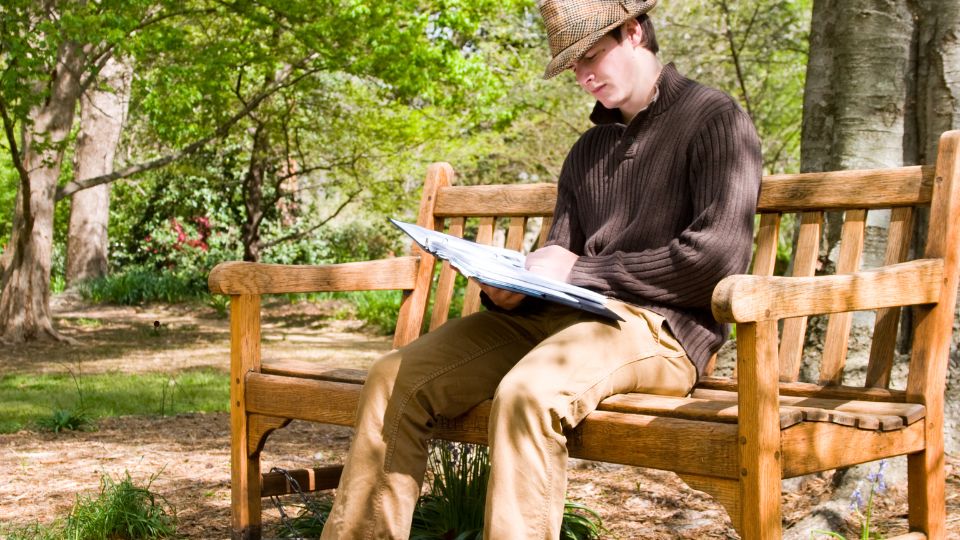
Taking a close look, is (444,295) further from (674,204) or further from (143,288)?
(143,288)

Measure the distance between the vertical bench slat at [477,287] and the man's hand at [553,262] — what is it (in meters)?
0.59

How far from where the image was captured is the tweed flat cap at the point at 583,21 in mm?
2742

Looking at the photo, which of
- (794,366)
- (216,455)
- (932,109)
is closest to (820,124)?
(932,109)

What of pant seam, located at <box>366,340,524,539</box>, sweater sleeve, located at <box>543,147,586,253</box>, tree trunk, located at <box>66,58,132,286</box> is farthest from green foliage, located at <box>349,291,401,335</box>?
pant seam, located at <box>366,340,524,539</box>

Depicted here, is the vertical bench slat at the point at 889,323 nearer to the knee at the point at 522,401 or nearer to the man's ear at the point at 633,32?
the man's ear at the point at 633,32

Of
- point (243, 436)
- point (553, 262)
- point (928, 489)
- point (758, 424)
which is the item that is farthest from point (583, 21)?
point (243, 436)

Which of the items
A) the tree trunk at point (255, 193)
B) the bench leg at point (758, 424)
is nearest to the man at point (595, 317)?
the bench leg at point (758, 424)

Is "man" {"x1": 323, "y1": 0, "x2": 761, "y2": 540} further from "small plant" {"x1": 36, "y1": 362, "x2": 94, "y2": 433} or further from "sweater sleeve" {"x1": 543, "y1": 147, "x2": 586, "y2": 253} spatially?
"small plant" {"x1": 36, "y1": 362, "x2": 94, "y2": 433}

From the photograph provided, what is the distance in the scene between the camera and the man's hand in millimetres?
2844

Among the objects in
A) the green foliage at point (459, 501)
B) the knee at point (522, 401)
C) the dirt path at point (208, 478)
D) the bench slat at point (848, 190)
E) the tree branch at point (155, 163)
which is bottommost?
the dirt path at point (208, 478)

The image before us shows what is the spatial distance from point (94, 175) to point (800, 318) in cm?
1370

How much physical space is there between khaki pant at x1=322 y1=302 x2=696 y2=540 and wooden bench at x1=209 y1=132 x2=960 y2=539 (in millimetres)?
87

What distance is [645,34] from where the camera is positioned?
2879mm

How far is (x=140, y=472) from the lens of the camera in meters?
4.48
